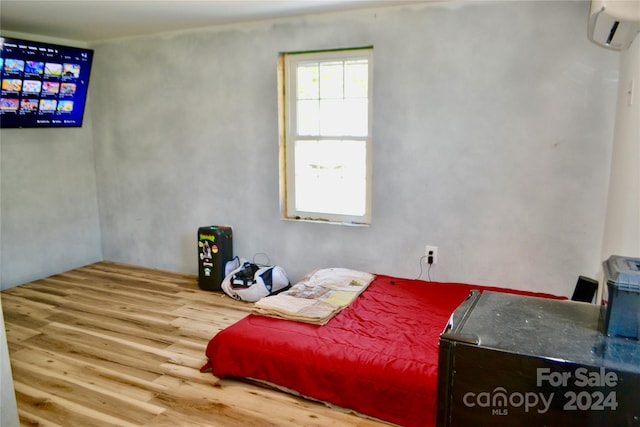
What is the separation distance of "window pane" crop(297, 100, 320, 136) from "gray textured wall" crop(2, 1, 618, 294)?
0.27 metres

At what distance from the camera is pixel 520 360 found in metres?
1.23

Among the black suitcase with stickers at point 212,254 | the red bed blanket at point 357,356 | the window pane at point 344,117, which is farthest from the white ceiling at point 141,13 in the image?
the red bed blanket at point 357,356

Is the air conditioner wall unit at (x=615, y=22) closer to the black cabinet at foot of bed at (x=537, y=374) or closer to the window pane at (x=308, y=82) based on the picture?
the black cabinet at foot of bed at (x=537, y=374)

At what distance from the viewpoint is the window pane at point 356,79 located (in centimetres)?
399

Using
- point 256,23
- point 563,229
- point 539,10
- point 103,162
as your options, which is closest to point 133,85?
point 103,162

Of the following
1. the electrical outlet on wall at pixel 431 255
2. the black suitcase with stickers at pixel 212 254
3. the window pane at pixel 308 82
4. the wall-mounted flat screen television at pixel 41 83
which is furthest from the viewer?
the black suitcase with stickers at pixel 212 254

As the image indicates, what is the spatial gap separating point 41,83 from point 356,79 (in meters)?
2.89

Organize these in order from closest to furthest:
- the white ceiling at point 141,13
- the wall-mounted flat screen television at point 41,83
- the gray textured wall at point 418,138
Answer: the gray textured wall at point 418,138, the white ceiling at point 141,13, the wall-mounted flat screen television at point 41,83

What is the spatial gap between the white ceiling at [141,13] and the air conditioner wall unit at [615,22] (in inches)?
59.6

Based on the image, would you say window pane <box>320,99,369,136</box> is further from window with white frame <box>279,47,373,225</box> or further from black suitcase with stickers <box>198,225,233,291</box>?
black suitcase with stickers <box>198,225,233,291</box>

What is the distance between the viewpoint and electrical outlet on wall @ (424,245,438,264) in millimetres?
3878

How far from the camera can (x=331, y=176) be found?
425 cm

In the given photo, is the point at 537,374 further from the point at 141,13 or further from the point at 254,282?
the point at 141,13

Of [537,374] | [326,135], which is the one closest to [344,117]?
[326,135]
